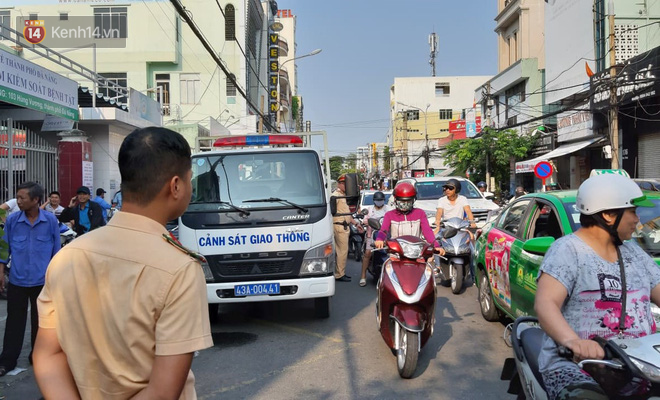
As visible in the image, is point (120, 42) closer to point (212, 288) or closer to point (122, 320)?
point (212, 288)

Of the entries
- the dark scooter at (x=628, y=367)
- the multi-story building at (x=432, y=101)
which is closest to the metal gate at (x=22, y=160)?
the dark scooter at (x=628, y=367)

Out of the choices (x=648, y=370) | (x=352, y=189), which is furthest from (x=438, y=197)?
(x=648, y=370)

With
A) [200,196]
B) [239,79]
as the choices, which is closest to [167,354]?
[200,196]

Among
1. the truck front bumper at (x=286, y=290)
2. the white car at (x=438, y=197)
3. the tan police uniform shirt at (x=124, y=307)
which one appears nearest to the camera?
the tan police uniform shirt at (x=124, y=307)

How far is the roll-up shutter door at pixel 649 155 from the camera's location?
17.8 m

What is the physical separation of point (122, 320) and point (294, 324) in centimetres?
562

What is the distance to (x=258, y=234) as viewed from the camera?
635 cm

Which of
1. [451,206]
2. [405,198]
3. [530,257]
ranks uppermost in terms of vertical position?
[405,198]

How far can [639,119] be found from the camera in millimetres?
18328

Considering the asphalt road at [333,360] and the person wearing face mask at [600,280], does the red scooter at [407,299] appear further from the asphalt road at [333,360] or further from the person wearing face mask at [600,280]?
the person wearing face mask at [600,280]

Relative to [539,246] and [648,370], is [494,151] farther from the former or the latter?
[648,370]

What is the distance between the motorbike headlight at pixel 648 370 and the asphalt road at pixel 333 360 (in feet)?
8.38

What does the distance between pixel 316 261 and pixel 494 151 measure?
24870mm

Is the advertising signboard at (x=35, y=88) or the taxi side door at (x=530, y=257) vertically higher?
the advertising signboard at (x=35, y=88)
